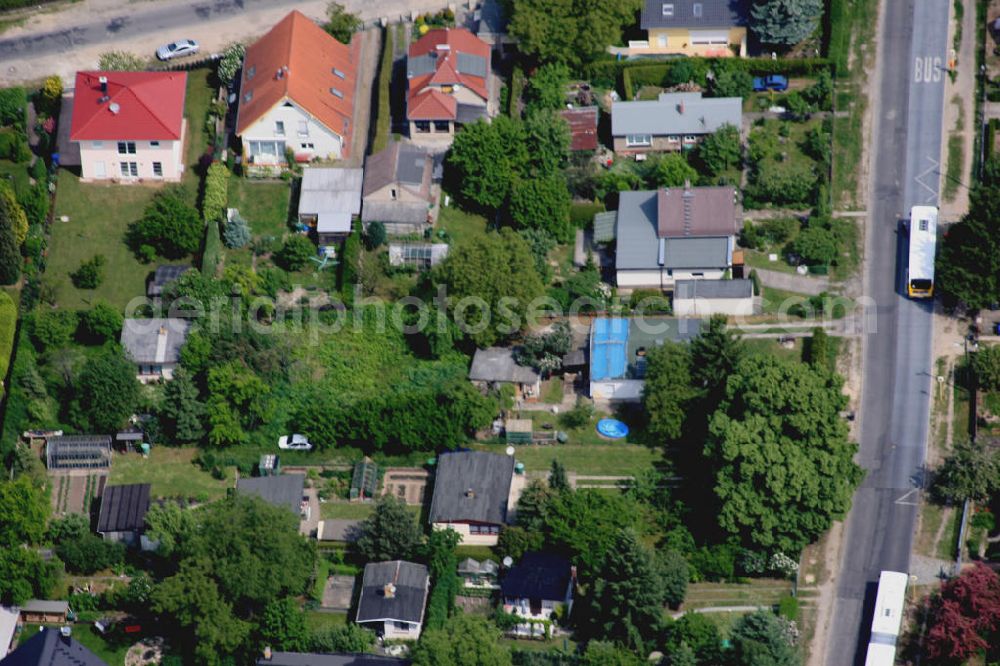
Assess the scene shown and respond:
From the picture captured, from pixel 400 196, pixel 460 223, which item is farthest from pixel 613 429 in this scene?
pixel 400 196

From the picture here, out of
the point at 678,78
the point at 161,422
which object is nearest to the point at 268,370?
the point at 161,422

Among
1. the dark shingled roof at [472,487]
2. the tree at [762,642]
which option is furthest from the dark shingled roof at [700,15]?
the tree at [762,642]

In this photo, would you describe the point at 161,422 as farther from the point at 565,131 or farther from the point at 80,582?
the point at 565,131

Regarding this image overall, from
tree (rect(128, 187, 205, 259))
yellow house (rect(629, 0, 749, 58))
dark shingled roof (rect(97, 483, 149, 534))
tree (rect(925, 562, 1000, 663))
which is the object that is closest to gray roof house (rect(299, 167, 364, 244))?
tree (rect(128, 187, 205, 259))

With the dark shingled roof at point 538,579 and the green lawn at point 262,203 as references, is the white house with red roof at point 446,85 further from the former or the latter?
the dark shingled roof at point 538,579

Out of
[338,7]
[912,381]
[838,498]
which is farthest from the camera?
[338,7]

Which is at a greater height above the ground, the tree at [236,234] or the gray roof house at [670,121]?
the gray roof house at [670,121]

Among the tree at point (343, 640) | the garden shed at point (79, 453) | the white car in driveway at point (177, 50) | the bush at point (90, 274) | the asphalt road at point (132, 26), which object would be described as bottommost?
the tree at point (343, 640)

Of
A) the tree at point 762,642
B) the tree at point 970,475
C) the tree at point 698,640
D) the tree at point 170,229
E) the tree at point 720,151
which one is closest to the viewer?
the tree at point 762,642

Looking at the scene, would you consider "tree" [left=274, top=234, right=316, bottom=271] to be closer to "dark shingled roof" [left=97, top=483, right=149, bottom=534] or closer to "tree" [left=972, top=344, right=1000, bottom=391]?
"dark shingled roof" [left=97, top=483, right=149, bottom=534]
